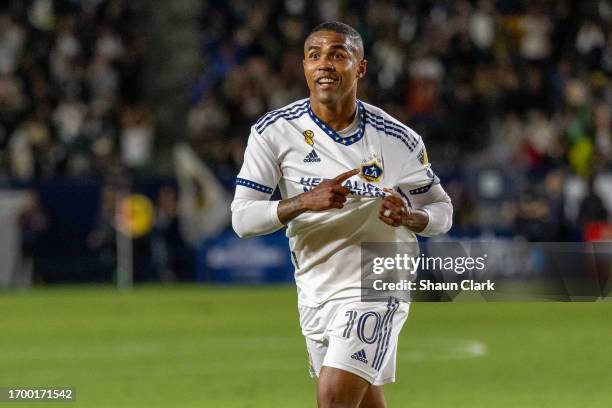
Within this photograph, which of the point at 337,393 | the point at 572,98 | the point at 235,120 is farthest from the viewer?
the point at 235,120

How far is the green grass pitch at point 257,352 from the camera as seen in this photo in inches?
437

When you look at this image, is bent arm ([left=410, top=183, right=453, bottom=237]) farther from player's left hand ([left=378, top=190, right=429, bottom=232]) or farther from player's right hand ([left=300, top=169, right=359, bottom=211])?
player's right hand ([left=300, top=169, right=359, bottom=211])

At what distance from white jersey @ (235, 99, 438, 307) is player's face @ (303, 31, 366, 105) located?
202 millimetres

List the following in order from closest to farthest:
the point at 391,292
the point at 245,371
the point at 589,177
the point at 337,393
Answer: the point at 337,393
the point at 391,292
the point at 245,371
the point at 589,177

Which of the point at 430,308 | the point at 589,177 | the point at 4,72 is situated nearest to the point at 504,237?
the point at 589,177

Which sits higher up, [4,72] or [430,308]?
[4,72]

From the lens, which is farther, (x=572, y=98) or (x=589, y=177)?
(x=572, y=98)

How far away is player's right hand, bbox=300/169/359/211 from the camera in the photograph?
6.40 m

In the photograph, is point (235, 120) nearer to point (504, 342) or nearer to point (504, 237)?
point (504, 237)

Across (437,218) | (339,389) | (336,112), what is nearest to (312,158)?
(336,112)

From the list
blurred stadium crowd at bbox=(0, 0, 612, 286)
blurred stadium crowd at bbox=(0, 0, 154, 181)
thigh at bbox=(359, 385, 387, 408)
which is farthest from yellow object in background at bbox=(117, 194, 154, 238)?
thigh at bbox=(359, 385, 387, 408)

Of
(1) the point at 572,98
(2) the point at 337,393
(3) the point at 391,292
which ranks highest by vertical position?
(1) the point at 572,98

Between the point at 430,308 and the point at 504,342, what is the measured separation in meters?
4.72

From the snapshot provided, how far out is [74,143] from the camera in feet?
83.0
